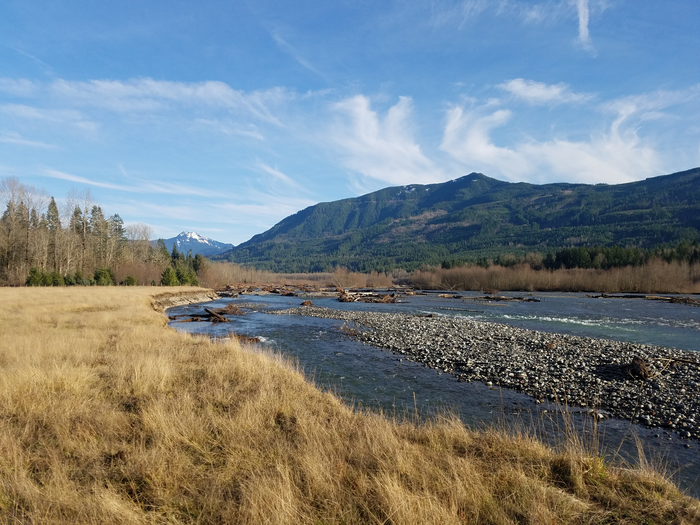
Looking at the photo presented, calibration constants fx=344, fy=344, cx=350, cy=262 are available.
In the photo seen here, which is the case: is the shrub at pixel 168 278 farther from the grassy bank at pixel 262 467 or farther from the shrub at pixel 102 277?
the grassy bank at pixel 262 467

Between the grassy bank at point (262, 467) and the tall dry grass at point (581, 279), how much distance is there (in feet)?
254

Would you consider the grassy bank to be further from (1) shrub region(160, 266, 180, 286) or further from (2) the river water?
(1) shrub region(160, 266, 180, 286)

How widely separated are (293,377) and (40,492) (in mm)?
6722

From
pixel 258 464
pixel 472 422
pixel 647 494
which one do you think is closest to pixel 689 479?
pixel 647 494

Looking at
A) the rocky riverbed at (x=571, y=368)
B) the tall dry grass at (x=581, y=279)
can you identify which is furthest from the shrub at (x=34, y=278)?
the tall dry grass at (x=581, y=279)

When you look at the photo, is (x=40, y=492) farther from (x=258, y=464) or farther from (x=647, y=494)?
(x=647, y=494)

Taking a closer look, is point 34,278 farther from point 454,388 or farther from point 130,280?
point 454,388

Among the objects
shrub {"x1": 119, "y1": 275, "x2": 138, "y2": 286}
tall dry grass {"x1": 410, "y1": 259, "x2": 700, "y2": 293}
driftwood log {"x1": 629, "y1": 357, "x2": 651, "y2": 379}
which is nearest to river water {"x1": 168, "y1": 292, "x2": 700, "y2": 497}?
driftwood log {"x1": 629, "y1": 357, "x2": 651, "y2": 379}

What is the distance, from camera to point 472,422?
8.82m

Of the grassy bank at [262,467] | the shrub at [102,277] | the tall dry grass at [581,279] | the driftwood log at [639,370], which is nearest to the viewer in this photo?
the grassy bank at [262,467]

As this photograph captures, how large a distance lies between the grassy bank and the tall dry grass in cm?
7730

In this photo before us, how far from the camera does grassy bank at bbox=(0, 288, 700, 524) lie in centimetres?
388

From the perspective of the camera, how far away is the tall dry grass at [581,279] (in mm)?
63562

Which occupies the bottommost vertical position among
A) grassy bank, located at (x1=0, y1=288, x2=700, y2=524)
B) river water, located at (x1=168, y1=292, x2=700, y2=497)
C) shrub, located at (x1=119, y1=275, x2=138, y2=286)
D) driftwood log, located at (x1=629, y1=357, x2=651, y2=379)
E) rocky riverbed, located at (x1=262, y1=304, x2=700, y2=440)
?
river water, located at (x1=168, y1=292, x2=700, y2=497)
